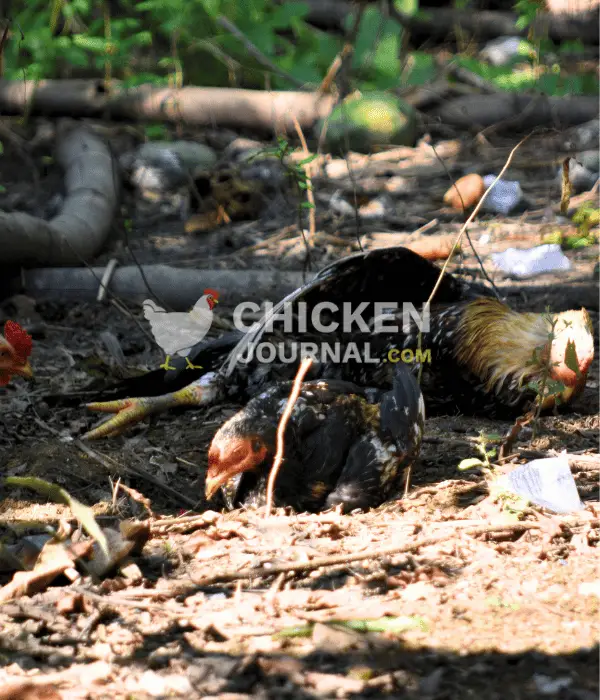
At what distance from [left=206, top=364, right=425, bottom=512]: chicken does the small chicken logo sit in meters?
1.52

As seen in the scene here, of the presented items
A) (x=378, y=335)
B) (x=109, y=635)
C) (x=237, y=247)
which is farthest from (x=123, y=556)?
(x=237, y=247)

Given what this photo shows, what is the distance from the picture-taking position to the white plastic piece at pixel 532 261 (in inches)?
236

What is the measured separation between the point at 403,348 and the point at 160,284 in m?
2.01

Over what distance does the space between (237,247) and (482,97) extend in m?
4.05

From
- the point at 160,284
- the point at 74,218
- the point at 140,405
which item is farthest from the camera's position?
the point at 74,218

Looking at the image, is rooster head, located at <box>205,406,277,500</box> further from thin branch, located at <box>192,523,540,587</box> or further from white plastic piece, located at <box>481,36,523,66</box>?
white plastic piece, located at <box>481,36,523,66</box>

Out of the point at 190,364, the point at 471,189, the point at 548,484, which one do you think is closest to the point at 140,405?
the point at 190,364

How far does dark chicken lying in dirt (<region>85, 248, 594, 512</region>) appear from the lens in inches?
160

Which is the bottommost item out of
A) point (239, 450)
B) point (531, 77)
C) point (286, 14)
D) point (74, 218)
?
point (239, 450)

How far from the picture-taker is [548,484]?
3.14 metres

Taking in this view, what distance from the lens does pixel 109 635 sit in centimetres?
237

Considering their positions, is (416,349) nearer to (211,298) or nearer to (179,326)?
(211,298)

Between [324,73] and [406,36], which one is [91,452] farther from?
[406,36]

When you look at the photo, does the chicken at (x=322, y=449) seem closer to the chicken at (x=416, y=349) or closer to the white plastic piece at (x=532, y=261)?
the chicken at (x=416, y=349)
